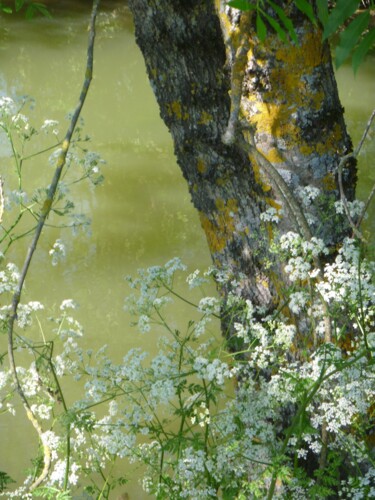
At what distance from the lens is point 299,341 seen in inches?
72.8

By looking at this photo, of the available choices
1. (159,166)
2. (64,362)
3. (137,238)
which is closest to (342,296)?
(64,362)

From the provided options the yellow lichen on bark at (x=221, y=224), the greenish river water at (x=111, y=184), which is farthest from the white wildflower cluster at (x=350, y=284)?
the greenish river water at (x=111, y=184)

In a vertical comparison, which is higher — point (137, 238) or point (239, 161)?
point (137, 238)

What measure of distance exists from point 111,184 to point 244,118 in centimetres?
293

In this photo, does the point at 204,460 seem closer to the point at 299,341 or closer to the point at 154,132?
the point at 299,341

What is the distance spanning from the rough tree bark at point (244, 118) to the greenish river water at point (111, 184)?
3.79 feet

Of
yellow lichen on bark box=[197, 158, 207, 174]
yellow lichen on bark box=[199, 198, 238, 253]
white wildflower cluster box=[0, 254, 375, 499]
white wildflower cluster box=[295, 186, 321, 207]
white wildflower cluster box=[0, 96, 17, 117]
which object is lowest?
white wildflower cluster box=[0, 254, 375, 499]

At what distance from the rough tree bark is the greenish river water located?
1154mm

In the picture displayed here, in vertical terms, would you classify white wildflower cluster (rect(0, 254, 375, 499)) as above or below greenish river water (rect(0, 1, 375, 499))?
below

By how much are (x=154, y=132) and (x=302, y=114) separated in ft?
12.3

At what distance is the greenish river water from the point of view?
3467mm

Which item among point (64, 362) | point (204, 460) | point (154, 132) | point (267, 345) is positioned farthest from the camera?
point (154, 132)

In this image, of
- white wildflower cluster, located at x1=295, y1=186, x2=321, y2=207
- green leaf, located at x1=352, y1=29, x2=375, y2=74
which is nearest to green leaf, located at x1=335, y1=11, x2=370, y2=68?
green leaf, located at x1=352, y1=29, x2=375, y2=74

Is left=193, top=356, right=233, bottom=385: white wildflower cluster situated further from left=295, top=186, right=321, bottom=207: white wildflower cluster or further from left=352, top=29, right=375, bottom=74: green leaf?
left=352, top=29, right=375, bottom=74: green leaf
